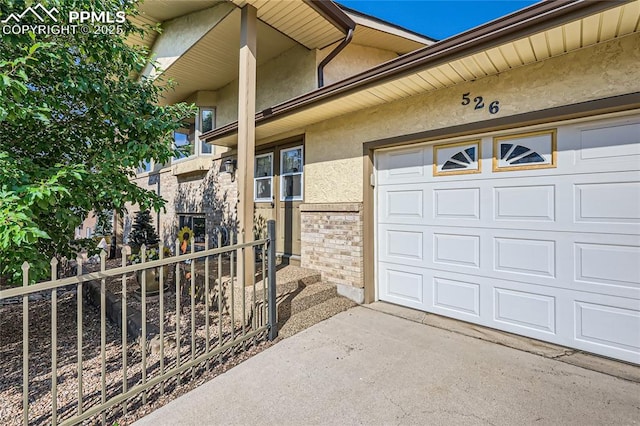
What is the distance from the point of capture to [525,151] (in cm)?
348

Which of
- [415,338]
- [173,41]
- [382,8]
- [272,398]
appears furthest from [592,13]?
[173,41]

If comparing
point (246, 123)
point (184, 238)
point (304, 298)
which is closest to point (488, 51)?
point (246, 123)

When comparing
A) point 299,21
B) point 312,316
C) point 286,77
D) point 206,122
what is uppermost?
point 299,21

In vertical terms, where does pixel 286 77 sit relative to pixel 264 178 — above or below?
above

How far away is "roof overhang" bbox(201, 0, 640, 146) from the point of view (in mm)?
2449

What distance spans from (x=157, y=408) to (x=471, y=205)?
387 centimetres

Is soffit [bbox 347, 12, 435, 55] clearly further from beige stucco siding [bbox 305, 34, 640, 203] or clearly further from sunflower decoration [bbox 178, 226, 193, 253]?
sunflower decoration [bbox 178, 226, 193, 253]

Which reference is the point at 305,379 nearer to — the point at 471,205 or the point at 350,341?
the point at 350,341

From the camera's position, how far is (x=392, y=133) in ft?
14.3

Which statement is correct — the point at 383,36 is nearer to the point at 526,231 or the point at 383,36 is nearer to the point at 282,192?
the point at 282,192

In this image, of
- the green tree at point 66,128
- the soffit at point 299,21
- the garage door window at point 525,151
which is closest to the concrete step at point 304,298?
the green tree at point 66,128

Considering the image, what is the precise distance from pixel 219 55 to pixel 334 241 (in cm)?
481

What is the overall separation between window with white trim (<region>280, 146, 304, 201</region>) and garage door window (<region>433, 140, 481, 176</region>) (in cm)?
250

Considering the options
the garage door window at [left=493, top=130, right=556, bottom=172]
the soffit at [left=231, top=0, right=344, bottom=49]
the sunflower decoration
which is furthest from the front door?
the garage door window at [left=493, top=130, right=556, bottom=172]
